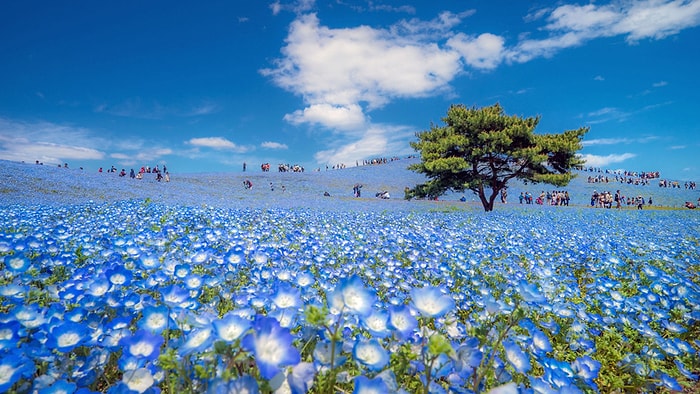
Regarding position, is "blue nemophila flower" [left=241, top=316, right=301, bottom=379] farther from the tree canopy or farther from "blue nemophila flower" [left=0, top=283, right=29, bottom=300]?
the tree canopy

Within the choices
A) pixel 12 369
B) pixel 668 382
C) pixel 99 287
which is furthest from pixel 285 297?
pixel 668 382

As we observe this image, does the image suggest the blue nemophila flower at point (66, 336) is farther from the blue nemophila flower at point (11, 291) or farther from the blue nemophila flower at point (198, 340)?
the blue nemophila flower at point (11, 291)

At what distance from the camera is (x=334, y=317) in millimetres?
2068

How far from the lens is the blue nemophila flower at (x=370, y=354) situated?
1.25 m

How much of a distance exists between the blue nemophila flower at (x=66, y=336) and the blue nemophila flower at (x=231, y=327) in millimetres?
747

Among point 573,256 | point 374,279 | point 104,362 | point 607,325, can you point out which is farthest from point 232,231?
point 573,256

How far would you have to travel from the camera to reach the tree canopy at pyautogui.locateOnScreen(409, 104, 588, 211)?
1995cm

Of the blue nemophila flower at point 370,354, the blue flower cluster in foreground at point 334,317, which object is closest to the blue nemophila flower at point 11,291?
the blue flower cluster in foreground at point 334,317

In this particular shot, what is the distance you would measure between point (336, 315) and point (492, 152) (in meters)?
21.0

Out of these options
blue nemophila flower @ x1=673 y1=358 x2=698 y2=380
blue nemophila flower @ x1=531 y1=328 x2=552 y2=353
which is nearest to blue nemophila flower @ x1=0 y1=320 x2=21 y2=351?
blue nemophila flower @ x1=531 y1=328 x2=552 y2=353

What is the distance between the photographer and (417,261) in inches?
224

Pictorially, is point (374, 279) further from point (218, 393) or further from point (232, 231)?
point (218, 393)

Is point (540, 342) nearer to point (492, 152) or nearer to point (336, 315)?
point (336, 315)

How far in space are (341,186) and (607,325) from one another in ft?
137
